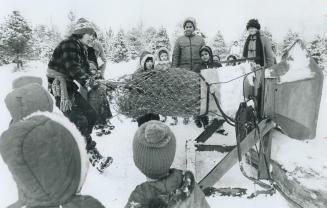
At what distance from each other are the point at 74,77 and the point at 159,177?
246 cm

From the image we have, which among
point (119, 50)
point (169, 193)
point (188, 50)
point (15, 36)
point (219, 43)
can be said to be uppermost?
point (15, 36)

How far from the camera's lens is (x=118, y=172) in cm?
437

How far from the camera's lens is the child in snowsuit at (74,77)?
398 cm

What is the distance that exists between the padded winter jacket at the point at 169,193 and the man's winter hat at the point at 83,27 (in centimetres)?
284

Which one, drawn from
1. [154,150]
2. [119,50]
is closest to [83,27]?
[154,150]

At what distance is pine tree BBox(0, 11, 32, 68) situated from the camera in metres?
17.5

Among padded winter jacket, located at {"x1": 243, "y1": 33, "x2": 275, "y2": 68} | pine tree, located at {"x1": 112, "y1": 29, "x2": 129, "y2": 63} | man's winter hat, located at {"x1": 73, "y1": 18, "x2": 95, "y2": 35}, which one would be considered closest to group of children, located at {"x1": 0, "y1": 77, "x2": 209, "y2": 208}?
man's winter hat, located at {"x1": 73, "y1": 18, "x2": 95, "y2": 35}

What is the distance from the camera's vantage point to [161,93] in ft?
11.9

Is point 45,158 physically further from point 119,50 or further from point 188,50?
point 119,50

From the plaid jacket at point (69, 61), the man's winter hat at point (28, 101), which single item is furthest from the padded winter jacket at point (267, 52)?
the man's winter hat at point (28, 101)

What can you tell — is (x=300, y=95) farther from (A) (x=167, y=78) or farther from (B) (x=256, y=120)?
(A) (x=167, y=78)

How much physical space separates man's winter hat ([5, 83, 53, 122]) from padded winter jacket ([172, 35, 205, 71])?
4.39 m

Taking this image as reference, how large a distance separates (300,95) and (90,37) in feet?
8.70

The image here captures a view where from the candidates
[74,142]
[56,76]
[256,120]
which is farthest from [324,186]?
[56,76]
